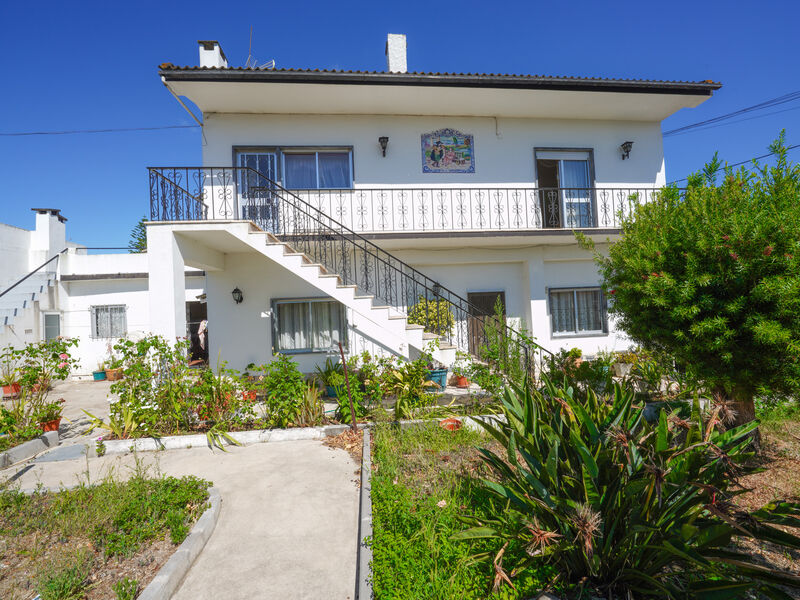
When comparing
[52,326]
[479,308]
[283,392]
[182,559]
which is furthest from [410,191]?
[52,326]

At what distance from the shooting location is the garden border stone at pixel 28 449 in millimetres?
5570

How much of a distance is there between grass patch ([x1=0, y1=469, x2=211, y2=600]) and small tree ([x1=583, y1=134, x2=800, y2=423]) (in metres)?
5.13

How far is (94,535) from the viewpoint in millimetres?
3324

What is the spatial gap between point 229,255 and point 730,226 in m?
9.09

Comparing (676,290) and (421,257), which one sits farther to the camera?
(421,257)

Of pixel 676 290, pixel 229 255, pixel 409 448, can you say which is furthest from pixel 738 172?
pixel 229 255

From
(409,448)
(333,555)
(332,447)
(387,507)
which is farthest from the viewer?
(332,447)

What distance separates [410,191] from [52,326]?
523 inches

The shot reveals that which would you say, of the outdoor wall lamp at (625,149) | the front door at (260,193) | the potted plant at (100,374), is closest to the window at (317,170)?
the front door at (260,193)

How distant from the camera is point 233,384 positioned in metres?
6.62

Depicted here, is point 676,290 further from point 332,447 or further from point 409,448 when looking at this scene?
point 332,447

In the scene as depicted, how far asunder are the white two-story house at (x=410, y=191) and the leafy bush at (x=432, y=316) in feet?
0.16

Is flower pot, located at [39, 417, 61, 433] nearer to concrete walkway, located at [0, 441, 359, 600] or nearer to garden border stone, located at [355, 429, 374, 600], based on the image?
concrete walkway, located at [0, 441, 359, 600]

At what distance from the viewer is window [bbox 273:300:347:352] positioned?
9.44 meters
